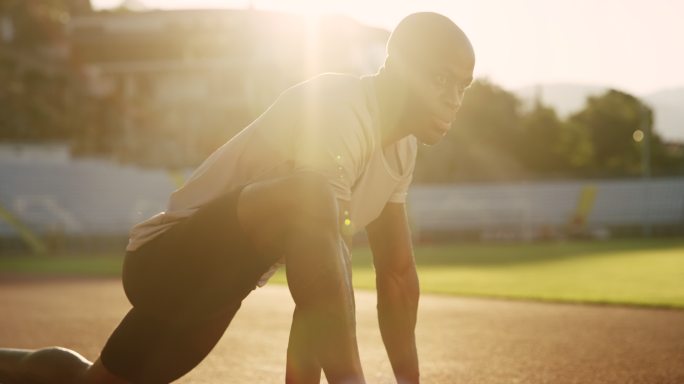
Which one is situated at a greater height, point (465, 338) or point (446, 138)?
point (465, 338)

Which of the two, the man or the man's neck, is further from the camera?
the man's neck

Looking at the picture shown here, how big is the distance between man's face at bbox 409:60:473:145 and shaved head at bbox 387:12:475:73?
2cm

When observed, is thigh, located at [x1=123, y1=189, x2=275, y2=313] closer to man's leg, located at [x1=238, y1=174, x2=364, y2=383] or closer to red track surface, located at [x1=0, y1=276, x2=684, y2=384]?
man's leg, located at [x1=238, y1=174, x2=364, y2=383]

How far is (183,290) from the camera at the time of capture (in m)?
2.56

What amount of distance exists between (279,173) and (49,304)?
30.0 ft

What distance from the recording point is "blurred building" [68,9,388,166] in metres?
54.5

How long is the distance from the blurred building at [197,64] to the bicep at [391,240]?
45.9 m

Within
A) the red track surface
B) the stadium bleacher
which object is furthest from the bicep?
the stadium bleacher

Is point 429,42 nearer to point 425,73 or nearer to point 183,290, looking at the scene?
point 425,73

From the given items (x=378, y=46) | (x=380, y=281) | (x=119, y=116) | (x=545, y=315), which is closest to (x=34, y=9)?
(x=119, y=116)

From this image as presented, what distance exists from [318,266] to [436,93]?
702 millimetres

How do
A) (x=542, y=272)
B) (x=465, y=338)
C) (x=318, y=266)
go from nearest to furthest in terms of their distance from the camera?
(x=318, y=266) → (x=465, y=338) → (x=542, y=272)

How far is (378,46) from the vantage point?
62469 millimetres

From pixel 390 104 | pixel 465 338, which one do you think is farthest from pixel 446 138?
pixel 390 104
